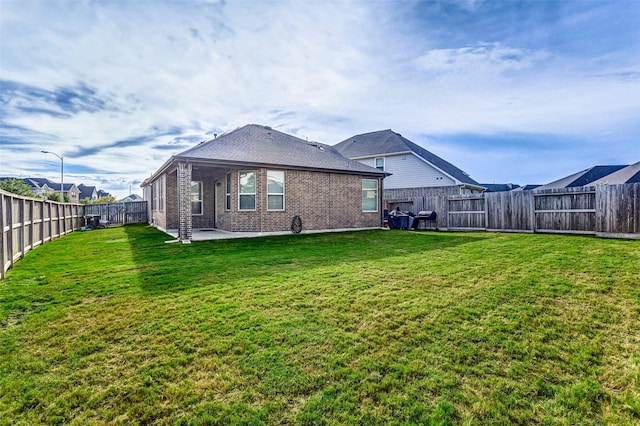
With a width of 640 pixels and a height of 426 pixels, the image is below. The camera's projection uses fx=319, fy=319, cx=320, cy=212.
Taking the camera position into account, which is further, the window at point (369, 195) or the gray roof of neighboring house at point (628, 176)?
the gray roof of neighboring house at point (628, 176)

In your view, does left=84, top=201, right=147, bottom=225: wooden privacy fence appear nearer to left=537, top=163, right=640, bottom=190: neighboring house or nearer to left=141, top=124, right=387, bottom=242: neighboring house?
left=141, top=124, right=387, bottom=242: neighboring house

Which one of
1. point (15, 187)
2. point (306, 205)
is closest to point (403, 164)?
point (306, 205)

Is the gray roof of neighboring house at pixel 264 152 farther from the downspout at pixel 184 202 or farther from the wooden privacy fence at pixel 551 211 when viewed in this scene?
the wooden privacy fence at pixel 551 211

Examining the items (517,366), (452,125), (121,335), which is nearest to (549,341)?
(517,366)

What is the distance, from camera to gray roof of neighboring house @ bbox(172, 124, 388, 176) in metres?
11.3

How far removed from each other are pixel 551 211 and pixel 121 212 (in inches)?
935

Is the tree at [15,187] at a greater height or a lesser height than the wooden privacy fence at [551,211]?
greater

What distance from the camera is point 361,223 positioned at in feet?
49.1

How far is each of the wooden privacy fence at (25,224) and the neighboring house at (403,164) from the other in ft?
61.3

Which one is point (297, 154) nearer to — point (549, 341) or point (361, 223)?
point (361, 223)

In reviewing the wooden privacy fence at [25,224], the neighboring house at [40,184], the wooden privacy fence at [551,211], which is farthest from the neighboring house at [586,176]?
the neighboring house at [40,184]

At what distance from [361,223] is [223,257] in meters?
8.65

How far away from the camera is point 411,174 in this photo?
23.1 m

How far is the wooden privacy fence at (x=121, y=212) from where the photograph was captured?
20.3m
